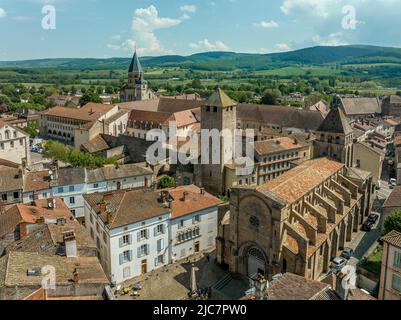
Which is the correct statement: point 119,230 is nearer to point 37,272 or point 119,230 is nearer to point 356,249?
point 37,272

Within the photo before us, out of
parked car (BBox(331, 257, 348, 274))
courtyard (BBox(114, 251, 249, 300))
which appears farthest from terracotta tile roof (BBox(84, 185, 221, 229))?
parked car (BBox(331, 257, 348, 274))

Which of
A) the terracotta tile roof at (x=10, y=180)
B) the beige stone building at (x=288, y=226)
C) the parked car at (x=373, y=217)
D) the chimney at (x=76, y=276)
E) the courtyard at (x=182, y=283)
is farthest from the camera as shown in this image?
the parked car at (x=373, y=217)

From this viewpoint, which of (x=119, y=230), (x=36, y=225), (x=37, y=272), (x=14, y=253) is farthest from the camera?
(x=119, y=230)

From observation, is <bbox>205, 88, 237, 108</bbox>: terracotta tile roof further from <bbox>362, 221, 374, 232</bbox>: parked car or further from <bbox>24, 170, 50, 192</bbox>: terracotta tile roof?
<bbox>24, 170, 50, 192</bbox>: terracotta tile roof

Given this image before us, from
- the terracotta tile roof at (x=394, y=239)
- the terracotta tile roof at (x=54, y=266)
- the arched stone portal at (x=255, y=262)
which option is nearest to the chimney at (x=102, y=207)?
the terracotta tile roof at (x=54, y=266)

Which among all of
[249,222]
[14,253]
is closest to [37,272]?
[14,253]

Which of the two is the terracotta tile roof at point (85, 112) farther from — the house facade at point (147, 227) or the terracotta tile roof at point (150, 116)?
the house facade at point (147, 227)
